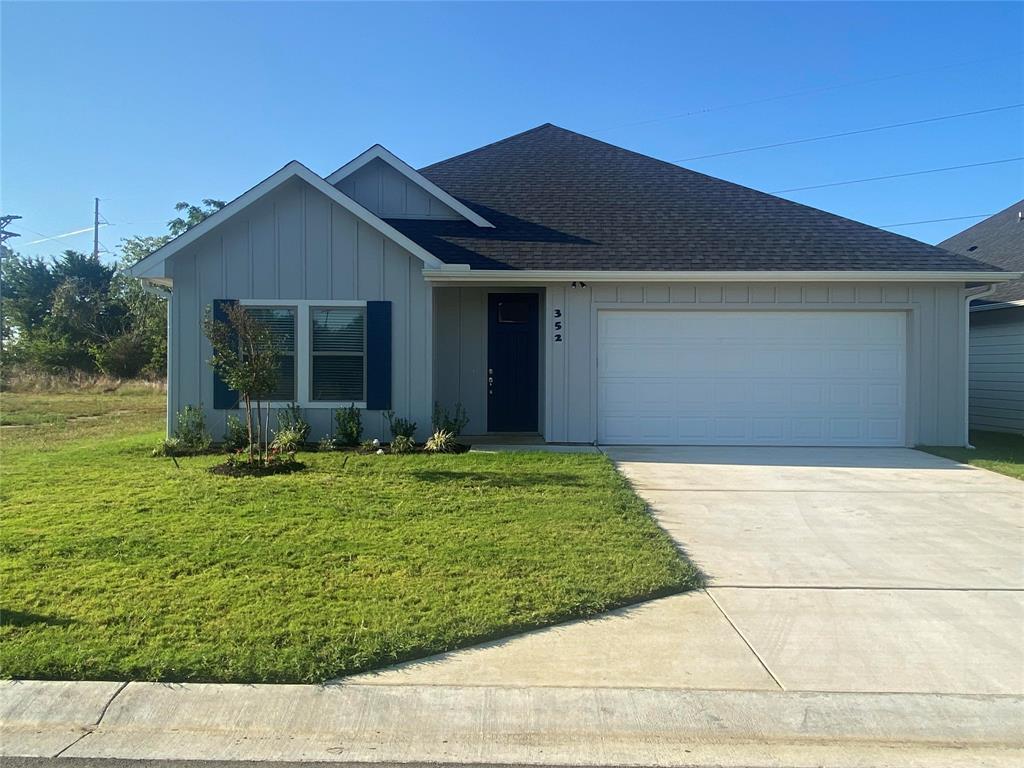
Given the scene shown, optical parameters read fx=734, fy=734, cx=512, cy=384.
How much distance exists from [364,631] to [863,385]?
34.6 ft

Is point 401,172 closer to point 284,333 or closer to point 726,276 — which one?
point 284,333

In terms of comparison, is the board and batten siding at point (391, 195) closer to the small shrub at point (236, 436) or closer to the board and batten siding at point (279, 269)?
the board and batten siding at point (279, 269)

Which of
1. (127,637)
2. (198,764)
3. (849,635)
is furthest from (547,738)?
(127,637)

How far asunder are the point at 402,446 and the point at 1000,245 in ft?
51.9

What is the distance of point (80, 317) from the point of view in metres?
38.2

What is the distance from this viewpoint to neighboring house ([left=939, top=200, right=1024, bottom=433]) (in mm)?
14836

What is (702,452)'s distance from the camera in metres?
11.7

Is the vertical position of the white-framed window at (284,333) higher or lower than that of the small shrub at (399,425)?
higher

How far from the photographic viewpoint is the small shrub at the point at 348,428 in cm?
1126

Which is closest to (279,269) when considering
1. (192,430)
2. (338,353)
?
(338,353)

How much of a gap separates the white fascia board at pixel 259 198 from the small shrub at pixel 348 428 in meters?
2.59

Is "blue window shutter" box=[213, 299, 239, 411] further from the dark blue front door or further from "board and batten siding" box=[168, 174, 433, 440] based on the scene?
the dark blue front door

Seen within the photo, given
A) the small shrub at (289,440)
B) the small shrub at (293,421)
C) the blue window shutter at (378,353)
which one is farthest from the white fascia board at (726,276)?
the small shrub at (289,440)

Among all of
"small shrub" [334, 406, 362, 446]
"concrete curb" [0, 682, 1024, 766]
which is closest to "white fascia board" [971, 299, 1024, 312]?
"small shrub" [334, 406, 362, 446]
